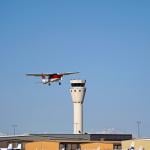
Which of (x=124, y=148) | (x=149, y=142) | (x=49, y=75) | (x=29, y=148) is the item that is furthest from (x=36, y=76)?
(x=149, y=142)

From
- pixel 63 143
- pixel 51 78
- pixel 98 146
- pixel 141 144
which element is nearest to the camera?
pixel 141 144

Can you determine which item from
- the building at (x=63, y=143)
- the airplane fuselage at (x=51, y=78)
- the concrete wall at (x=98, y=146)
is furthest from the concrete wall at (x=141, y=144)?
the airplane fuselage at (x=51, y=78)

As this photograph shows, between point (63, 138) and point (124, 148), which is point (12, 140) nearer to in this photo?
point (63, 138)

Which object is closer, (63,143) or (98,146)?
(98,146)

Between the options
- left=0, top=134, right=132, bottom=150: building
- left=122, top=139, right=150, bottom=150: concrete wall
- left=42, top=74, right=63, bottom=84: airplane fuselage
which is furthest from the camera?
left=0, top=134, right=132, bottom=150: building

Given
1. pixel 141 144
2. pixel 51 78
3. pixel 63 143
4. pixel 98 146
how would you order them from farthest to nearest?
pixel 63 143
pixel 51 78
pixel 98 146
pixel 141 144

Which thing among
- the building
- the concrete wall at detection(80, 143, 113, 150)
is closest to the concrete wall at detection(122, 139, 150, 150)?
the concrete wall at detection(80, 143, 113, 150)

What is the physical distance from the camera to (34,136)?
7643 inches

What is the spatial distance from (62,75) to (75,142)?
37465mm

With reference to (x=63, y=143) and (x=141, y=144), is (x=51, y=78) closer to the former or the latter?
(x=141, y=144)

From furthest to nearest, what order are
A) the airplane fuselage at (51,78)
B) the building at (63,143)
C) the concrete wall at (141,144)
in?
1. the building at (63,143)
2. the airplane fuselage at (51,78)
3. the concrete wall at (141,144)

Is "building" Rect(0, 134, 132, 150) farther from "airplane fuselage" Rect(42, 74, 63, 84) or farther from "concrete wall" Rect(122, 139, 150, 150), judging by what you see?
"airplane fuselage" Rect(42, 74, 63, 84)

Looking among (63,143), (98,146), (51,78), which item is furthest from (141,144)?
(63,143)

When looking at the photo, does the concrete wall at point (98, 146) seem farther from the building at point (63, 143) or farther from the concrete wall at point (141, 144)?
the concrete wall at point (141, 144)
